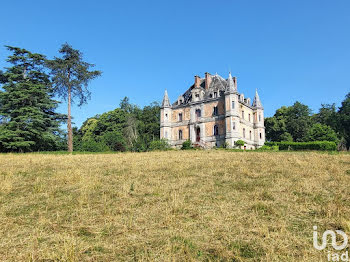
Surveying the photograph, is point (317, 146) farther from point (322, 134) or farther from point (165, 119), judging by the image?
point (165, 119)

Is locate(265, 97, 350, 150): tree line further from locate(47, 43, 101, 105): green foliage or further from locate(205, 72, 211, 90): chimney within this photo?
locate(47, 43, 101, 105): green foliage

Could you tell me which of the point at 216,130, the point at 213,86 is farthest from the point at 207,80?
the point at 216,130

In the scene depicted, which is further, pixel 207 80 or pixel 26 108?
pixel 207 80

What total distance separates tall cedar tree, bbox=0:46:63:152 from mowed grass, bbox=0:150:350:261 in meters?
22.7

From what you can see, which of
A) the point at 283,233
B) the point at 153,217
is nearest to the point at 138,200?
the point at 153,217

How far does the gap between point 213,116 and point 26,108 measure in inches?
1038

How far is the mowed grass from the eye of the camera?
4793mm

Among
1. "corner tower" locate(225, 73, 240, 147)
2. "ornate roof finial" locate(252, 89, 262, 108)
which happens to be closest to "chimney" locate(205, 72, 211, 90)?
"corner tower" locate(225, 73, 240, 147)

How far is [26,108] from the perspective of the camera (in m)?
30.9

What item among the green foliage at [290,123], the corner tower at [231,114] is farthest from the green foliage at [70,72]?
the green foliage at [290,123]

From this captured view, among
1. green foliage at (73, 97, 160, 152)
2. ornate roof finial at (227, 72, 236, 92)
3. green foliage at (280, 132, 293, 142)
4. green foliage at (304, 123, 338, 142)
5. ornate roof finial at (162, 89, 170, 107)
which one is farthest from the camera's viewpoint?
A: green foliage at (73, 97, 160, 152)

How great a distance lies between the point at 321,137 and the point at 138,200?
4289 centimetres

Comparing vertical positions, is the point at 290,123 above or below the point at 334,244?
above

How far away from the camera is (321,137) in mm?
43188
